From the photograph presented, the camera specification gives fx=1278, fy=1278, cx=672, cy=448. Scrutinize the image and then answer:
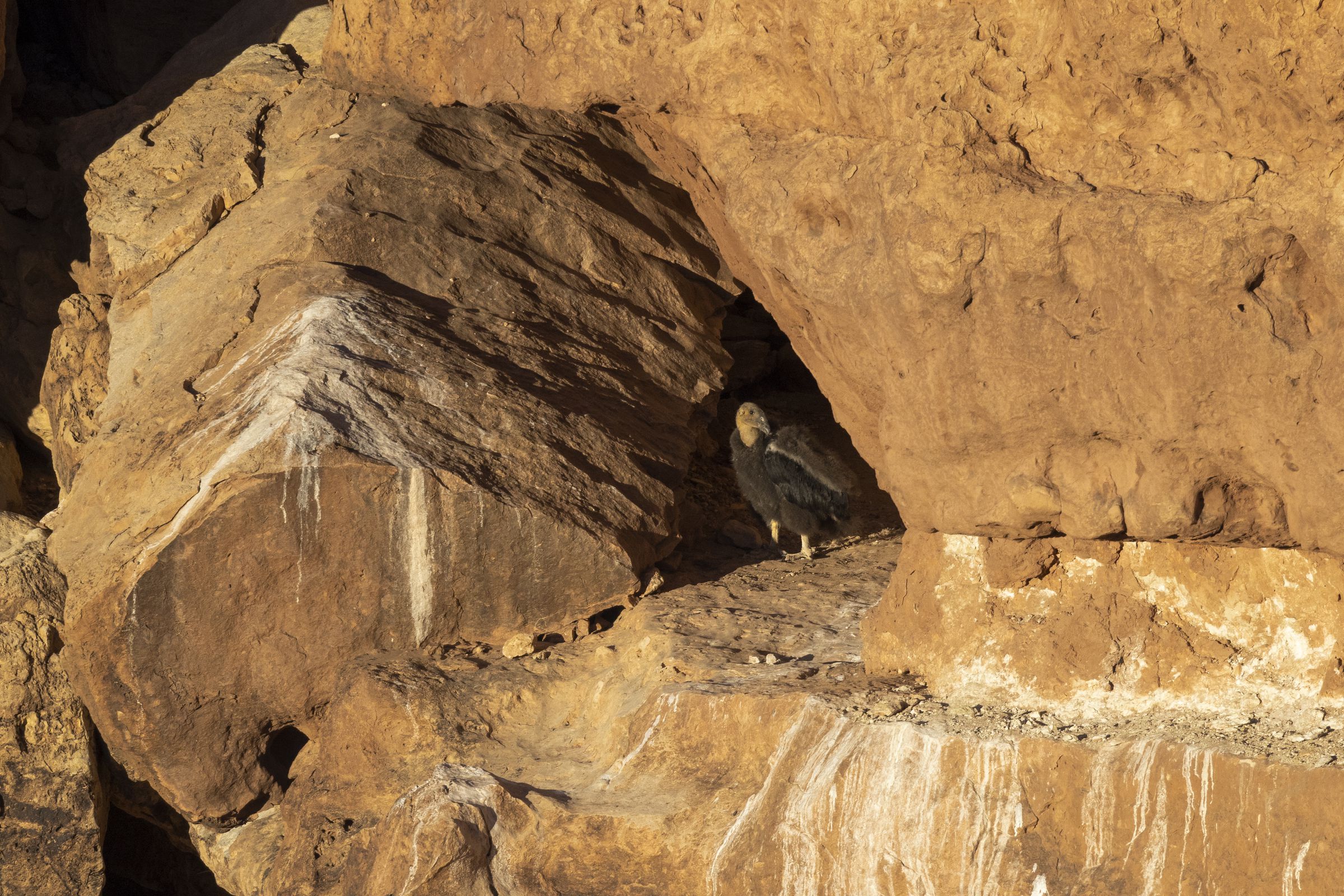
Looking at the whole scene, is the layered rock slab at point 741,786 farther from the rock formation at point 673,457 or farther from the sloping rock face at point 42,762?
the sloping rock face at point 42,762

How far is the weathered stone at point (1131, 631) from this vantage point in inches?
149

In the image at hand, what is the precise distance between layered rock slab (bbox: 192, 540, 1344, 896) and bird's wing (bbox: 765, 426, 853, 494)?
91cm

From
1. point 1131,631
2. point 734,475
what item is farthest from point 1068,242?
point 734,475

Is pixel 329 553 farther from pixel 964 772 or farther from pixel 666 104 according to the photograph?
pixel 964 772

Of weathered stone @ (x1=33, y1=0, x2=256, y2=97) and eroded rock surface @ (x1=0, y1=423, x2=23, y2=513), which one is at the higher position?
weathered stone @ (x1=33, y1=0, x2=256, y2=97)

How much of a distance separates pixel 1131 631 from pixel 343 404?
3052 millimetres

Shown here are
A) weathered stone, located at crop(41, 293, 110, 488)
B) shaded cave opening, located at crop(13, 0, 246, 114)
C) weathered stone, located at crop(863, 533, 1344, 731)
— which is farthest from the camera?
shaded cave opening, located at crop(13, 0, 246, 114)

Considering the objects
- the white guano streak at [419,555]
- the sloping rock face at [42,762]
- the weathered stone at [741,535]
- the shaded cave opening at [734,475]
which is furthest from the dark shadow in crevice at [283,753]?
the weathered stone at [741,535]

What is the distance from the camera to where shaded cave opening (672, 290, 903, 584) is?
6652 millimetres

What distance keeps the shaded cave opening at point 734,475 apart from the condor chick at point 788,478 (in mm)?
198

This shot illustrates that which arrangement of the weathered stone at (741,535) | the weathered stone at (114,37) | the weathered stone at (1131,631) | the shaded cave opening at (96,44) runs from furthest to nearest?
1. the weathered stone at (114,37)
2. the shaded cave opening at (96,44)
3. the weathered stone at (741,535)
4. the weathered stone at (1131,631)

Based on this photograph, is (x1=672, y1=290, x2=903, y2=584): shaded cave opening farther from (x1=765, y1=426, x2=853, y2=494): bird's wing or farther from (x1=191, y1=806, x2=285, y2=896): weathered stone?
(x1=191, y1=806, x2=285, y2=896): weathered stone

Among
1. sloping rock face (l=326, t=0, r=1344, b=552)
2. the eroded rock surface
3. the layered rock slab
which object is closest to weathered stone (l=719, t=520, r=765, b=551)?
the layered rock slab

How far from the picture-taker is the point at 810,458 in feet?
21.8
